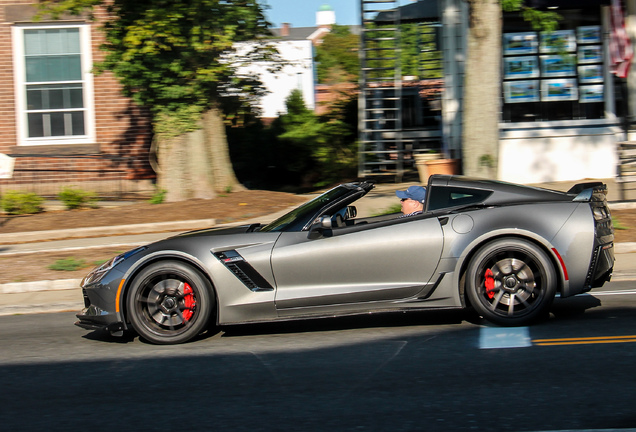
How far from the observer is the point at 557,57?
16078 millimetres

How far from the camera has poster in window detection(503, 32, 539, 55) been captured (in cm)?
1611

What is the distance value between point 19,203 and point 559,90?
11.7 m

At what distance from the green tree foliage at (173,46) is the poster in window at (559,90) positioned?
6.45 meters

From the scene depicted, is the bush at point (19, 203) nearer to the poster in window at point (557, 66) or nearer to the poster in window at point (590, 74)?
the poster in window at point (557, 66)

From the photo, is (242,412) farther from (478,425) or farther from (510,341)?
(510,341)

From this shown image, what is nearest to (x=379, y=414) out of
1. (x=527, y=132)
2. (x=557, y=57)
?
(x=527, y=132)

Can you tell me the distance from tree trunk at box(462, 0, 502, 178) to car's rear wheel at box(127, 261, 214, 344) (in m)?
5.97

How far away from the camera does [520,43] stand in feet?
52.9

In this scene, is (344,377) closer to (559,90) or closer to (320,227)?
(320,227)

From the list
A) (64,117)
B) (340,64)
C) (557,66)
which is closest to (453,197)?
(557,66)

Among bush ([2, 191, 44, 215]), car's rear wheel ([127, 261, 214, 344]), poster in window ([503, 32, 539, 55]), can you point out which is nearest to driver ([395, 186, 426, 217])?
car's rear wheel ([127, 261, 214, 344])

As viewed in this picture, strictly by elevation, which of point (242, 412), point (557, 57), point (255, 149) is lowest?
point (242, 412)

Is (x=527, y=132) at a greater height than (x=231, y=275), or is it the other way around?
(x=527, y=132)

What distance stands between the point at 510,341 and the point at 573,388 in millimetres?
1148
